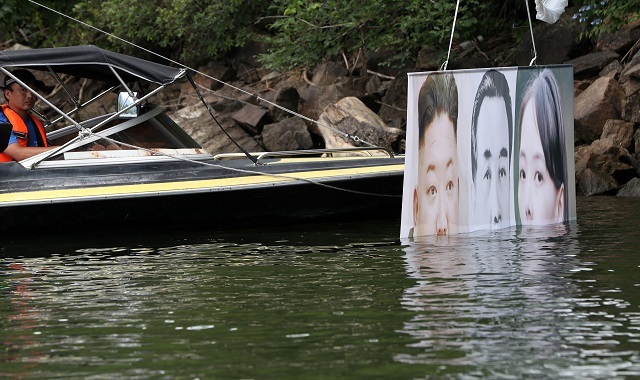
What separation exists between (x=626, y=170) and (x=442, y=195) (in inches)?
225

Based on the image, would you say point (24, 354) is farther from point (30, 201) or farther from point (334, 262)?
point (30, 201)

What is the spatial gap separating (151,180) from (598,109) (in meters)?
→ 6.91

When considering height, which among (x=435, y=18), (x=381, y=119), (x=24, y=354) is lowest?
(x=24, y=354)

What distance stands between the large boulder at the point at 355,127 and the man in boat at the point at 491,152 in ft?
24.7

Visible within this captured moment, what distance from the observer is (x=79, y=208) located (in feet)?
37.9

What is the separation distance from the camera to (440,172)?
1041 centimetres

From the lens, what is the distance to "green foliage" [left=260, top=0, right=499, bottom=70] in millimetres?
18438

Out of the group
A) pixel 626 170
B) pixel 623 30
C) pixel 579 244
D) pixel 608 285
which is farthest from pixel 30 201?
pixel 623 30

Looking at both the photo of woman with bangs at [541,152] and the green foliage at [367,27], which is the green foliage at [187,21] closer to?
the green foliage at [367,27]

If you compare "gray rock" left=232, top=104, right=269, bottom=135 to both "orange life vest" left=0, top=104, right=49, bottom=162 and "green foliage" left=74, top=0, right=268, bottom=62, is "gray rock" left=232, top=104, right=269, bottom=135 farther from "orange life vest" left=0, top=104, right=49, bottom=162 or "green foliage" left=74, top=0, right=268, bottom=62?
"orange life vest" left=0, top=104, right=49, bottom=162

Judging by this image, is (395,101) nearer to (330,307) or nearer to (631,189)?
(631,189)

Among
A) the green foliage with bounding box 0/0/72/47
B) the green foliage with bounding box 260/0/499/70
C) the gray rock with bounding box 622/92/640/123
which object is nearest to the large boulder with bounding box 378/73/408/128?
the green foliage with bounding box 260/0/499/70

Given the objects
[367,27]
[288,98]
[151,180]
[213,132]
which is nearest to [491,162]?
[151,180]

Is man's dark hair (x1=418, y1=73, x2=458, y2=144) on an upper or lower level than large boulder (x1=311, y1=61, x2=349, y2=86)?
lower
